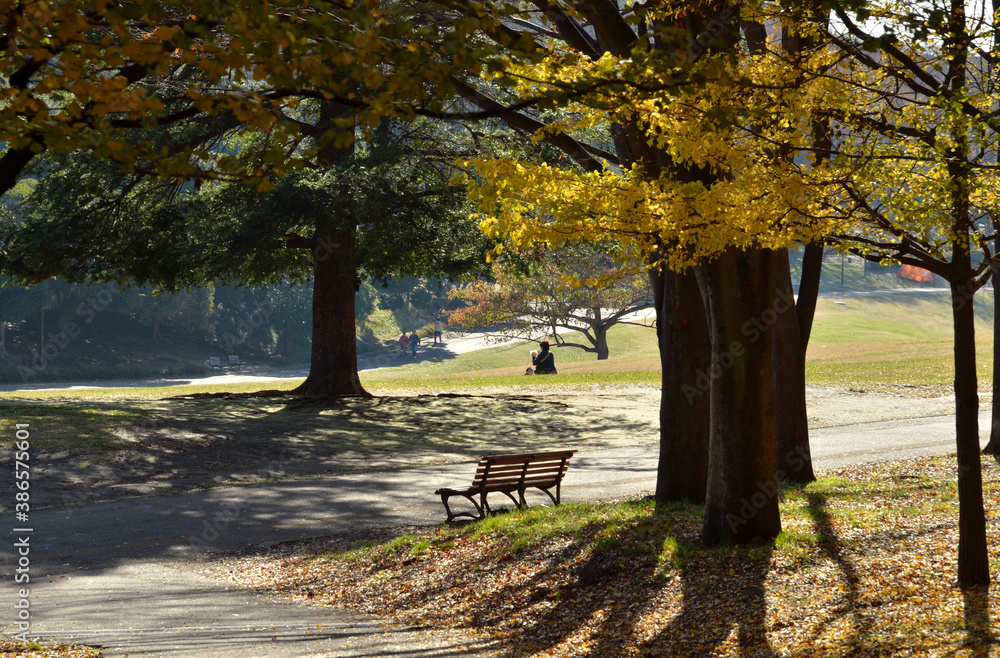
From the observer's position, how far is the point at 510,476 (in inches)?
397

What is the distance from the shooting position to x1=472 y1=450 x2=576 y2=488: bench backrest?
9.85 meters

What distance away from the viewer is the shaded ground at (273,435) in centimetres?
1284

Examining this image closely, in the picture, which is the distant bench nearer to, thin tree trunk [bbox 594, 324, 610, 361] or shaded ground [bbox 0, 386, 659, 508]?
thin tree trunk [bbox 594, 324, 610, 361]

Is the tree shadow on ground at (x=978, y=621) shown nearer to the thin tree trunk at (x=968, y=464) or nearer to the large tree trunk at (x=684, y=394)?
the thin tree trunk at (x=968, y=464)

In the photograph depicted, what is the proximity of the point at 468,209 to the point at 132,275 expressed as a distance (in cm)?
774

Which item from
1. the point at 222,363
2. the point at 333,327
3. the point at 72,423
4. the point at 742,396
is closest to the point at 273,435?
the point at 72,423

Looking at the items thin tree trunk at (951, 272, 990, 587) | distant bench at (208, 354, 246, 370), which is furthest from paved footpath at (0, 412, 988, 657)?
distant bench at (208, 354, 246, 370)

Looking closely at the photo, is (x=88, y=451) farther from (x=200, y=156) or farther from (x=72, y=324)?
(x=72, y=324)

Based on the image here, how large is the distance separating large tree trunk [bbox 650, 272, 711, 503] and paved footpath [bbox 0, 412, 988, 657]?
219 centimetres

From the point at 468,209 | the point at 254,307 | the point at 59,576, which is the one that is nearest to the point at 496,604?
the point at 59,576

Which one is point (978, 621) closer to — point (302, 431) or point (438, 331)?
point (302, 431)

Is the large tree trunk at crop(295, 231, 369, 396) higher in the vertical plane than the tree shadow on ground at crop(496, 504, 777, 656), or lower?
higher

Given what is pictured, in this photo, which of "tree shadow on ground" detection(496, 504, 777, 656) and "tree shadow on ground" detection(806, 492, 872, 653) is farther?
"tree shadow on ground" detection(496, 504, 777, 656)

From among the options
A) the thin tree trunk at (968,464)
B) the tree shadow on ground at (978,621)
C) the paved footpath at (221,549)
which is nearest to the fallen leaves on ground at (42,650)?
the paved footpath at (221,549)
